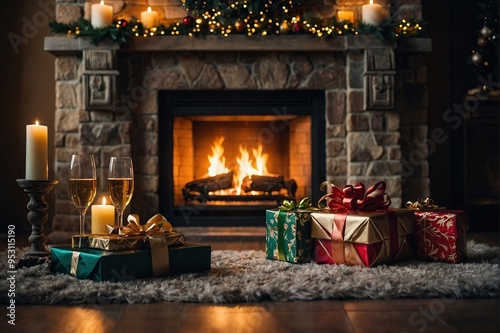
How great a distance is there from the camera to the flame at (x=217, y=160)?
4223mm

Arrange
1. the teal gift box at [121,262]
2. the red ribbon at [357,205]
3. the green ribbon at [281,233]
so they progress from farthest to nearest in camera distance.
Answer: the green ribbon at [281,233] → the red ribbon at [357,205] → the teal gift box at [121,262]

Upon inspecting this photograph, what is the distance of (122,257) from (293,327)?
73cm

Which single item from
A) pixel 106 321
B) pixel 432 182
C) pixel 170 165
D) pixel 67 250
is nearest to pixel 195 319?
pixel 106 321

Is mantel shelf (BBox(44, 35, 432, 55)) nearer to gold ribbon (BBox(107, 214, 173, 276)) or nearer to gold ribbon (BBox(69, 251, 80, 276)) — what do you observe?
gold ribbon (BBox(107, 214, 173, 276))

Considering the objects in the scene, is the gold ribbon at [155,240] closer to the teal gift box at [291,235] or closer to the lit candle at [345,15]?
the teal gift box at [291,235]

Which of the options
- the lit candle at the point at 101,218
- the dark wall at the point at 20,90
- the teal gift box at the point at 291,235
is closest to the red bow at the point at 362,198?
the teal gift box at the point at 291,235

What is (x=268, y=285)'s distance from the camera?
79.1 inches

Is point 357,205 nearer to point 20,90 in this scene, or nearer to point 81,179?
point 81,179

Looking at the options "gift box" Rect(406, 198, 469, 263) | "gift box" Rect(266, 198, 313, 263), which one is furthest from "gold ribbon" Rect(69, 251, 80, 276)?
"gift box" Rect(406, 198, 469, 263)

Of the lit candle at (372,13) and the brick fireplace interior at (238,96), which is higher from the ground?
the lit candle at (372,13)

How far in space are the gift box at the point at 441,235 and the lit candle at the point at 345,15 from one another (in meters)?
1.72

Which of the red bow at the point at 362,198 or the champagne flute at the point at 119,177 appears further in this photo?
the red bow at the point at 362,198

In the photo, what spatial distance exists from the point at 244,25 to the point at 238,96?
1.50 ft

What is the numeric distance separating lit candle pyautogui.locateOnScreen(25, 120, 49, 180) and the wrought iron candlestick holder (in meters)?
0.03
